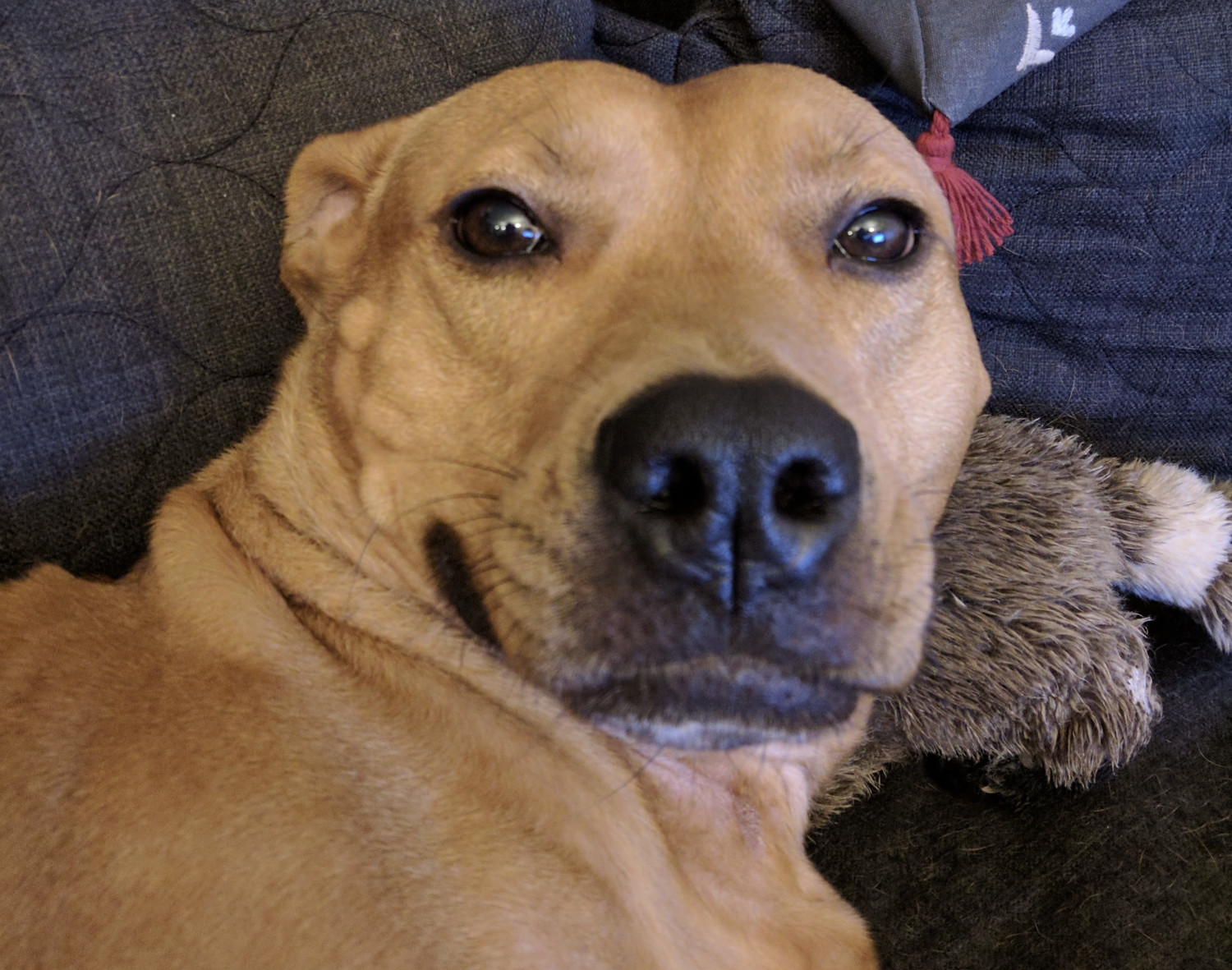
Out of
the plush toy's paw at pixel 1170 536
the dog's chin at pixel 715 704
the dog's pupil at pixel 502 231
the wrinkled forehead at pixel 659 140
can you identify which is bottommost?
the plush toy's paw at pixel 1170 536

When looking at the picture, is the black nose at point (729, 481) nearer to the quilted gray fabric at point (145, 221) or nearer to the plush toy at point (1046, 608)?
the plush toy at point (1046, 608)

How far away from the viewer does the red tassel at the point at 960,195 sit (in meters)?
1.89

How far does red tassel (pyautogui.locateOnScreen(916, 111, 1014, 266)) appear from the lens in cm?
189

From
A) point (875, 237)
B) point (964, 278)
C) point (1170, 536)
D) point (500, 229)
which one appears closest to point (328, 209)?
point (500, 229)

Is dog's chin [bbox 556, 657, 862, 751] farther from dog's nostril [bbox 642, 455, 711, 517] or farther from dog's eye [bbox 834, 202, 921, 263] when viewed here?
dog's eye [bbox 834, 202, 921, 263]

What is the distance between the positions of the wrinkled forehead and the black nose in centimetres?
55

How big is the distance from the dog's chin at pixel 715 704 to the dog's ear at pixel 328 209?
92 cm

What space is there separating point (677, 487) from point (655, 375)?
0.14 meters

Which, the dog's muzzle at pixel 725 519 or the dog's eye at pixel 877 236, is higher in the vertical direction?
the dog's eye at pixel 877 236

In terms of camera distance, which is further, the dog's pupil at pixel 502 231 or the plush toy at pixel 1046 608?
the plush toy at pixel 1046 608

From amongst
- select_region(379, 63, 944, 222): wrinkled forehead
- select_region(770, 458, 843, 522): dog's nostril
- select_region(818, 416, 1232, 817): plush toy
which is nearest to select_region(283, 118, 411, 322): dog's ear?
select_region(379, 63, 944, 222): wrinkled forehead

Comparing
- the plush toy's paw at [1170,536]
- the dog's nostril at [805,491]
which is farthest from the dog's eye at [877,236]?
the plush toy's paw at [1170,536]

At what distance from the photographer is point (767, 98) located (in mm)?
1477

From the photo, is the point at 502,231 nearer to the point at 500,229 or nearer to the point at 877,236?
the point at 500,229
